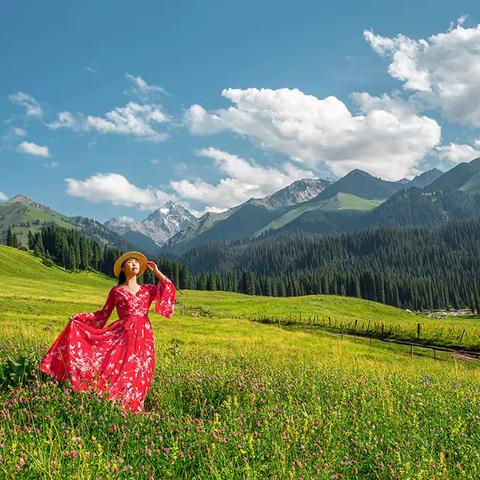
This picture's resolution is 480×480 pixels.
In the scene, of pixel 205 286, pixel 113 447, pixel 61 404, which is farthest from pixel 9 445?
pixel 205 286

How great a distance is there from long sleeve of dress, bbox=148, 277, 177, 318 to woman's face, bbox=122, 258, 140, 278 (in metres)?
0.48

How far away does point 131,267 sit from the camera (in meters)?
9.94

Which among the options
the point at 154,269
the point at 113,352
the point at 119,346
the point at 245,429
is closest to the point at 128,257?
Answer: the point at 154,269

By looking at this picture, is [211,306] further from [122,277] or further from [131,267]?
[131,267]

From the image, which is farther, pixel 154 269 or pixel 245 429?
pixel 154 269

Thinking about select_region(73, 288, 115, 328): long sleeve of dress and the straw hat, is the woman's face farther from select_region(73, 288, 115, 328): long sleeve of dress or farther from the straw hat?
select_region(73, 288, 115, 328): long sleeve of dress

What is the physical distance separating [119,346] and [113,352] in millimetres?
179

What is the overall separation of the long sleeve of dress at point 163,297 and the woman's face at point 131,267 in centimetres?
48

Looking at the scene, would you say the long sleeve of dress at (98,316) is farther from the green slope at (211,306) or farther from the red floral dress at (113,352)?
the green slope at (211,306)

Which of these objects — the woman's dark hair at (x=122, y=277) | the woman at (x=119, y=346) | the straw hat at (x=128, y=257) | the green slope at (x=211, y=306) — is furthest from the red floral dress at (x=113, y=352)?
the green slope at (x=211, y=306)

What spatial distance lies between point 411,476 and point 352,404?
9.33ft

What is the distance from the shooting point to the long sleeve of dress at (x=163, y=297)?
32.8 feet

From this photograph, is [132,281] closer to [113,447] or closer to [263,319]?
[113,447]

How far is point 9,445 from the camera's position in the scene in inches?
178
